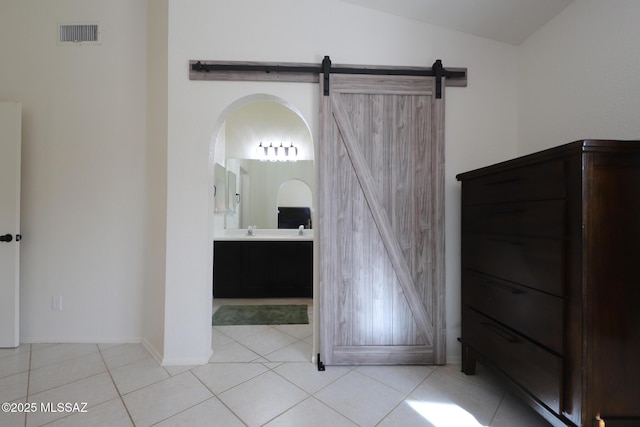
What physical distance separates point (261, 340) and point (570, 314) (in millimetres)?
2126

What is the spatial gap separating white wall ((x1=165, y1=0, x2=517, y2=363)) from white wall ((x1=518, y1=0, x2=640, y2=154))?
152 millimetres

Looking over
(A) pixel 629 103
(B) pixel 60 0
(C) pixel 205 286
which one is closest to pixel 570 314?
(A) pixel 629 103

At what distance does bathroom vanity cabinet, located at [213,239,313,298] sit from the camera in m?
3.42

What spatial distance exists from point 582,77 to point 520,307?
1451 mm

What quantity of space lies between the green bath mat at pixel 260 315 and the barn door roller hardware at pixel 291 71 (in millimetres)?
2279

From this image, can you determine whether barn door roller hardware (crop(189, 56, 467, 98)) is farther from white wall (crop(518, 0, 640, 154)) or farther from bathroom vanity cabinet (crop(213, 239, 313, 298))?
bathroom vanity cabinet (crop(213, 239, 313, 298))

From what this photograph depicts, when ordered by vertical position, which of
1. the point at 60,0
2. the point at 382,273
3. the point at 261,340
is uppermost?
the point at 60,0

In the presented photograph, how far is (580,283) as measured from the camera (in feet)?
3.40

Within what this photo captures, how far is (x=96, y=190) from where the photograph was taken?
2.18 metres

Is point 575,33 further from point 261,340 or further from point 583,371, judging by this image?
point 261,340

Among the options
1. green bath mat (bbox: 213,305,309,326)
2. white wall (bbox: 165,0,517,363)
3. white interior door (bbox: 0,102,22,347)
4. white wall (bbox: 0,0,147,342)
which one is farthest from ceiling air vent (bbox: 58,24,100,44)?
green bath mat (bbox: 213,305,309,326)

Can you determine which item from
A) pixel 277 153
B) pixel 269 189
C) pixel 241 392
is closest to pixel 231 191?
pixel 269 189

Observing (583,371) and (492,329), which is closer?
(583,371)

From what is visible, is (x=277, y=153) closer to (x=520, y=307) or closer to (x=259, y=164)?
(x=259, y=164)
